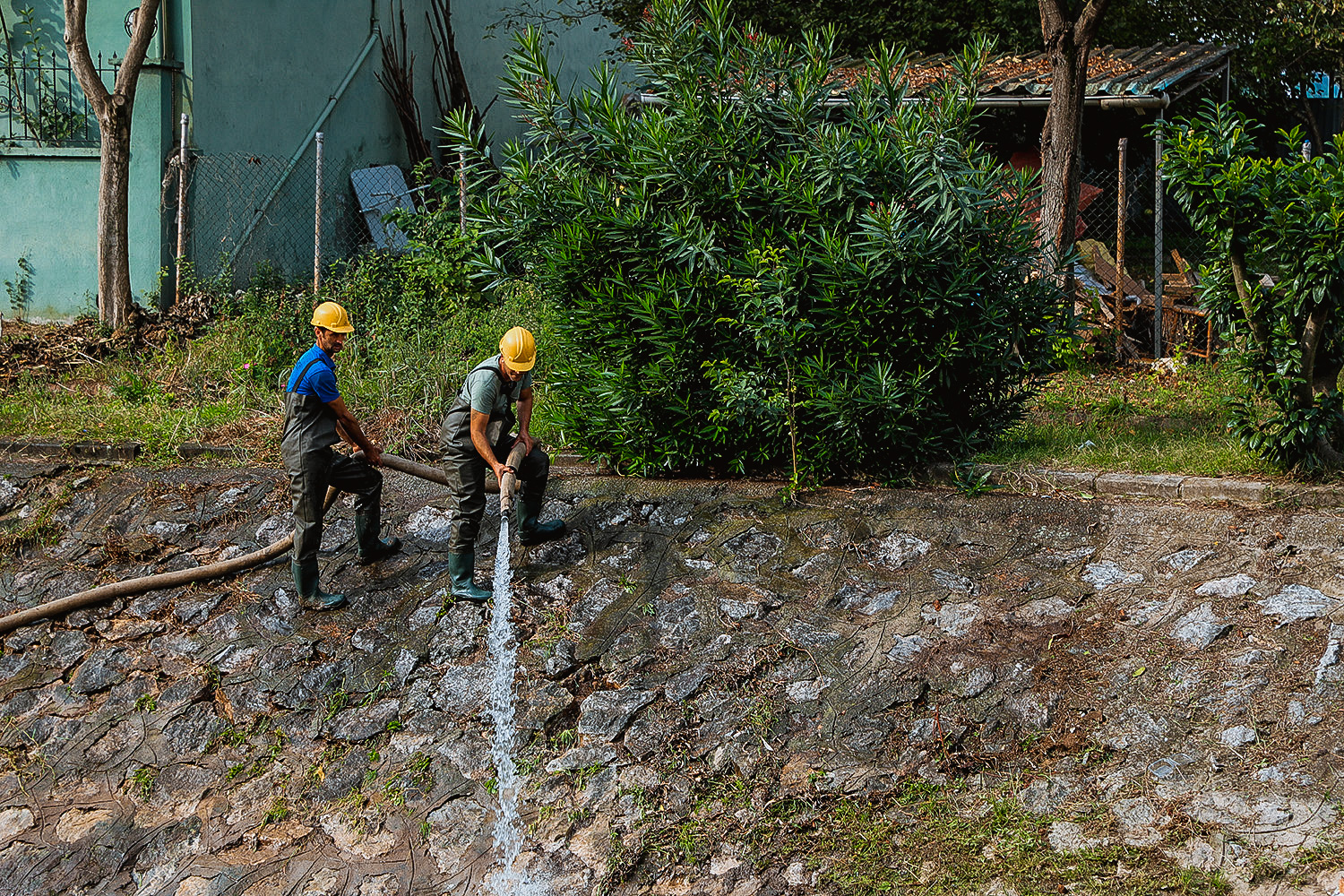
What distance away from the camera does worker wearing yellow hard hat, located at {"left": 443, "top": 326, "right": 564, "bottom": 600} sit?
254 inches

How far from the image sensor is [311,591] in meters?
6.96

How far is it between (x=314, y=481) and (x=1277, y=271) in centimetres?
557

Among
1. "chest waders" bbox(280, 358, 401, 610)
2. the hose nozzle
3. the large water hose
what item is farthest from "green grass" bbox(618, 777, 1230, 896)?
the large water hose

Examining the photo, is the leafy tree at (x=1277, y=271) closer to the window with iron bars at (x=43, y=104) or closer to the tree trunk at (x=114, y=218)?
the tree trunk at (x=114, y=218)

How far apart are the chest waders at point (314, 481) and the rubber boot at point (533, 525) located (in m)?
0.87

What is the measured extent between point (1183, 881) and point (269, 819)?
166 inches

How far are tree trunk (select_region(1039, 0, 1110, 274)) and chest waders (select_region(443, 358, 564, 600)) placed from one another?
532cm

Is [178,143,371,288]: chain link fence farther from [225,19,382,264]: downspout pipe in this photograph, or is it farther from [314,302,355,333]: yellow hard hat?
[314,302,355,333]: yellow hard hat

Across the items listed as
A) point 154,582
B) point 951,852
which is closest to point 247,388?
point 154,582

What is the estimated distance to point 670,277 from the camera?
7.07 metres

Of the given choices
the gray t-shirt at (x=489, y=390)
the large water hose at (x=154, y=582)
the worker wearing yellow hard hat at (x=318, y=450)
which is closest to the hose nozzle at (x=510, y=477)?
the gray t-shirt at (x=489, y=390)

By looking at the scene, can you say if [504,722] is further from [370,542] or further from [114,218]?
[114,218]

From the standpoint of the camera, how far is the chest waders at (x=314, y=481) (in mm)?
6633

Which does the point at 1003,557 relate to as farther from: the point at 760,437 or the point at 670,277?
the point at 670,277
